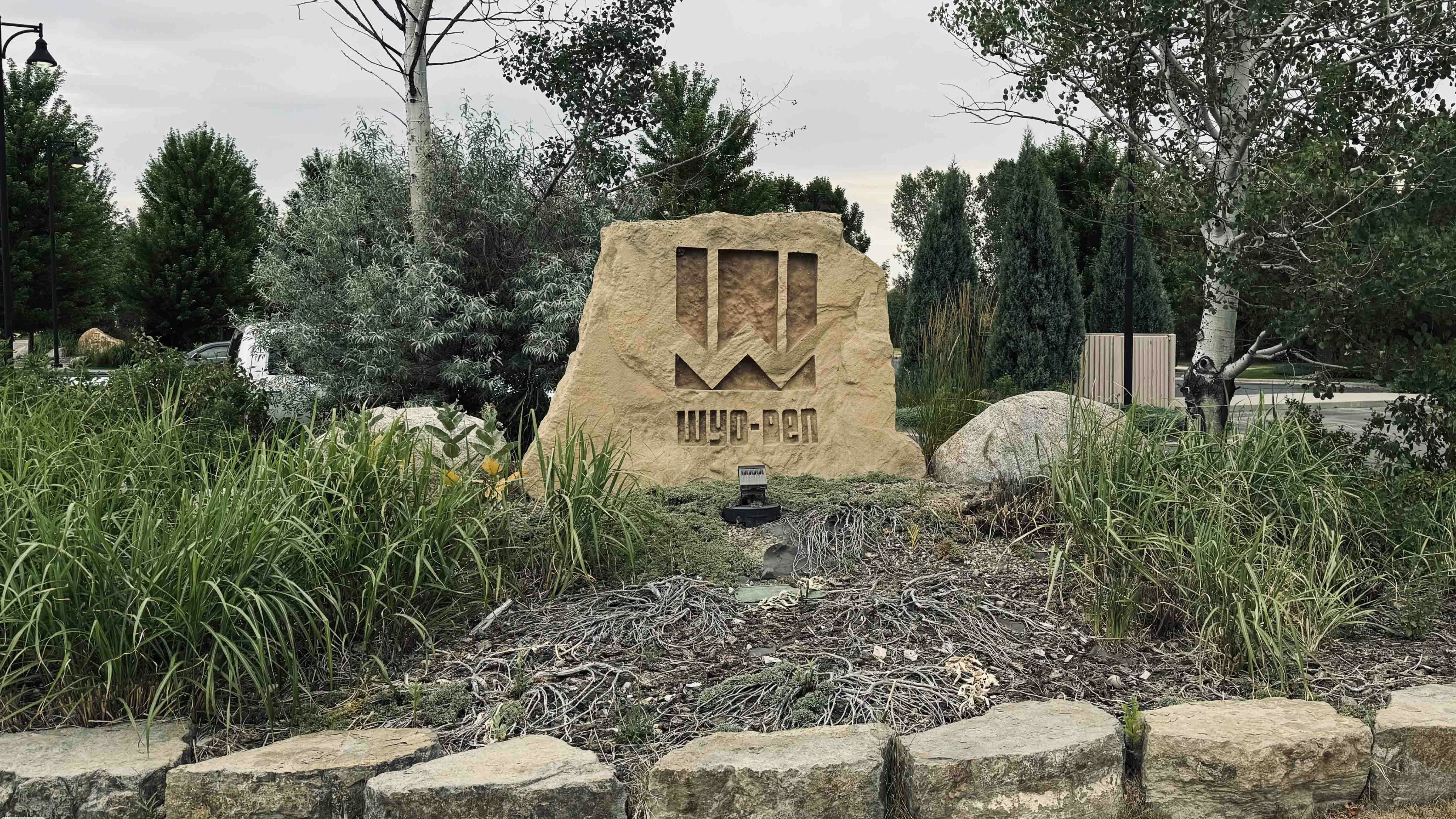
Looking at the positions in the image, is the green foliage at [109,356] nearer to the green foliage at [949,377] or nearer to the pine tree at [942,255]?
the pine tree at [942,255]

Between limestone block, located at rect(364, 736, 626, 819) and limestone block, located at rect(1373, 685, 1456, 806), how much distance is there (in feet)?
8.03

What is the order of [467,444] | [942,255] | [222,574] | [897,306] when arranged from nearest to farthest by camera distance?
[222,574]
[467,444]
[942,255]
[897,306]

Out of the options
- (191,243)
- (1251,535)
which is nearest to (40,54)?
(191,243)

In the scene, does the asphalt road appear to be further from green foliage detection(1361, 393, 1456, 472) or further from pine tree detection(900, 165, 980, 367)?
green foliage detection(1361, 393, 1456, 472)

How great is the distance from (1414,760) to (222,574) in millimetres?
3944

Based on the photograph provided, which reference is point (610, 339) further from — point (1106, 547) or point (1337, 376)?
point (1337, 376)

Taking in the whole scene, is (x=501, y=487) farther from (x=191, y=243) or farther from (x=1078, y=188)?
(x=191, y=243)

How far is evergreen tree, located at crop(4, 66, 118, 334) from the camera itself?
24203 millimetres

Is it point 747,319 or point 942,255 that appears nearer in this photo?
point 747,319

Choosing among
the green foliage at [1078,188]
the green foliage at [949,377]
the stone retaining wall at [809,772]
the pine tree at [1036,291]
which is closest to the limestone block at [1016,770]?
the stone retaining wall at [809,772]

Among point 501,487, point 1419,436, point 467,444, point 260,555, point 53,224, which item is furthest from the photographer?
point 53,224

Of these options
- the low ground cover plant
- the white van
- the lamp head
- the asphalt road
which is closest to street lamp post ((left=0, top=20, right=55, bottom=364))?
the lamp head

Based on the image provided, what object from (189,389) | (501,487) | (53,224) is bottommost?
(501,487)

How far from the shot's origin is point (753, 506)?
18.3 ft
